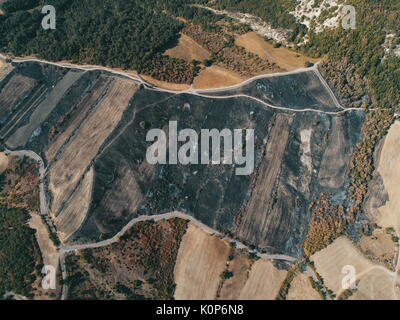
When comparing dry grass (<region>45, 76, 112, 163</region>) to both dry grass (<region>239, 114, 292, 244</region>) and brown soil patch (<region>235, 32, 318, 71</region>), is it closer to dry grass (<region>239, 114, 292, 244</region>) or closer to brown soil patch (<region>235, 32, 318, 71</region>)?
brown soil patch (<region>235, 32, 318, 71</region>)

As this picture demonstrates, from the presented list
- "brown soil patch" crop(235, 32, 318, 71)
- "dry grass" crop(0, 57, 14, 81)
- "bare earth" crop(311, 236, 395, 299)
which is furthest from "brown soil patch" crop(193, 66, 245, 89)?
"dry grass" crop(0, 57, 14, 81)

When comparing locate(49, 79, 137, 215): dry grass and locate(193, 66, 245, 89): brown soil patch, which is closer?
locate(49, 79, 137, 215): dry grass

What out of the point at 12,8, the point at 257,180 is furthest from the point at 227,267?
the point at 12,8

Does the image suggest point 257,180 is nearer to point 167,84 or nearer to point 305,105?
point 305,105

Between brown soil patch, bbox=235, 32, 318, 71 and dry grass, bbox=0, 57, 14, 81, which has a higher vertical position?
brown soil patch, bbox=235, 32, 318, 71

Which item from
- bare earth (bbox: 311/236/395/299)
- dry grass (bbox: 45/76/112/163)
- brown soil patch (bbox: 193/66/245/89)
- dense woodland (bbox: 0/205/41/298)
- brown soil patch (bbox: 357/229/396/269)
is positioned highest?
brown soil patch (bbox: 193/66/245/89)
